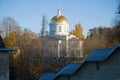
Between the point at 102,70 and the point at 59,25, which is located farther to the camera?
the point at 59,25

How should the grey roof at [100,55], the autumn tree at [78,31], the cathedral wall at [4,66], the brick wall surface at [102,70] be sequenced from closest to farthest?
the brick wall surface at [102,70] → the grey roof at [100,55] → the cathedral wall at [4,66] → the autumn tree at [78,31]

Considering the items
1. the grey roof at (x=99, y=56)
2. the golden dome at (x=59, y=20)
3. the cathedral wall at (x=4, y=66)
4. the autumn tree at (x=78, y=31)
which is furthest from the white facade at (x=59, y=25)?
the grey roof at (x=99, y=56)

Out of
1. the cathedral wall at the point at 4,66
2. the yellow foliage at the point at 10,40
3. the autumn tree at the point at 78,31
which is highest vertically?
the autumn tree at the point at 78,31

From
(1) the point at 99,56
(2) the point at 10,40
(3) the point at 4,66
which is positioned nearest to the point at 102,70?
(1) the point at 99,56

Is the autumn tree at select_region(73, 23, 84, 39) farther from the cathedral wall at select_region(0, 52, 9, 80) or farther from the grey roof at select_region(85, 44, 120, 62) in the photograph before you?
the grey roof at select_region(85, 44, 120, 62)

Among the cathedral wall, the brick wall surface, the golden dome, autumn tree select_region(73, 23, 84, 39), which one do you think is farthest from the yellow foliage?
the brick wall surface

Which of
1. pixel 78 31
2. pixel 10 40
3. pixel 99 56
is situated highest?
pixel 78 31

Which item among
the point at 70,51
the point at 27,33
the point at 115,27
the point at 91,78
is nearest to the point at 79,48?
the point at 70,51

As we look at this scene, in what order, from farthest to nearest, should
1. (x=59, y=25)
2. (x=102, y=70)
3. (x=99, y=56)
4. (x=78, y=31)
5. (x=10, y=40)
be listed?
(x=78, y=31), (x=59, y=25), (x=10, y=40), (x=99, y=56), (x=102, y=70)

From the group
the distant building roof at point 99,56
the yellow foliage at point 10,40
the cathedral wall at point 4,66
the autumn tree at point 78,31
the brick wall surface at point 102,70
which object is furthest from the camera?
the autumn tree at point 78,31

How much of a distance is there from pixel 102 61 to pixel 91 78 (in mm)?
933

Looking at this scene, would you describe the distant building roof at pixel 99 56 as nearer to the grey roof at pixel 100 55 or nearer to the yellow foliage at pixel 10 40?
the grey roof at pixel 100 55

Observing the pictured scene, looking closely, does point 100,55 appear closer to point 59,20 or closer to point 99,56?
point 99,56

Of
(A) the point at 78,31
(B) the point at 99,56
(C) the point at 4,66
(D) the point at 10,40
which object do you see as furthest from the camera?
(A) the point at 78,31
